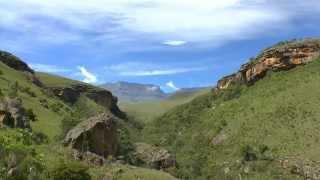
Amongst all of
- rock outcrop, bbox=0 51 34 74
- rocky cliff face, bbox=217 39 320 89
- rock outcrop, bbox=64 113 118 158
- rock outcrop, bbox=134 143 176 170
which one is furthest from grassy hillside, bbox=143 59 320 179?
rock outcrop, bbox=0 51 34 74

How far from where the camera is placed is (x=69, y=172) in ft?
180

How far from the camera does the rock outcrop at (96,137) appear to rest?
2891 inches

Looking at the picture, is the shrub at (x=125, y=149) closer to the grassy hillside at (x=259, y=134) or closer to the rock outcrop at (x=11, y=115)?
the grassy hillside at (x=259, y=134)

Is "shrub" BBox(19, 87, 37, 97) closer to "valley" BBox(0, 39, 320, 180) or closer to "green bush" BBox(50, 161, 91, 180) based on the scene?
"valley" BBox(0, 39, 320, 180)

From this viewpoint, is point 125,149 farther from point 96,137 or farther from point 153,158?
point 96,137

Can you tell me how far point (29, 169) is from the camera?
52.5 metres

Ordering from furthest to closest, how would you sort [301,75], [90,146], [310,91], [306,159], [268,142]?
[301,75] < [310,91] < [268,142] < [306,159] < [90,146]

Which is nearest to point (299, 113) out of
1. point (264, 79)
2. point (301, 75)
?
point (301, 75)

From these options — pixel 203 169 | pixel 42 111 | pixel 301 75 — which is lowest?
pixel 203 169

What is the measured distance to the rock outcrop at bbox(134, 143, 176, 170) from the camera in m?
84.2

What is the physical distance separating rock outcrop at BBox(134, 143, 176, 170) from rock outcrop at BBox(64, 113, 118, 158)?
602cm

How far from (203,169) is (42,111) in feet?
130

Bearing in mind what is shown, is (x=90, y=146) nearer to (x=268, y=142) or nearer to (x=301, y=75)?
(x=268, y=142)

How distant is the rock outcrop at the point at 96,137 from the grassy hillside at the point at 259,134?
14988mm
